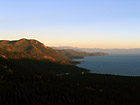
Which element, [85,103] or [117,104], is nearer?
[85,103]

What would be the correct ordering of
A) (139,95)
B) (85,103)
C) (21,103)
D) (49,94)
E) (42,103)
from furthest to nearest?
(139,95) < (49,94) < (85,103) < (42,103) < (21,103)

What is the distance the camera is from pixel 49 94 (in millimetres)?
71062

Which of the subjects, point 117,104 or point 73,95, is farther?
point 73,95

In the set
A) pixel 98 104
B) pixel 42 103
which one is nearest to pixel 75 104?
pixel 98 104

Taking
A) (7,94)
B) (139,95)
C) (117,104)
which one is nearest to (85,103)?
(117,104)

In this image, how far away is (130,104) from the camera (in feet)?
244

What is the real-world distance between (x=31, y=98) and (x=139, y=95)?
249 ft

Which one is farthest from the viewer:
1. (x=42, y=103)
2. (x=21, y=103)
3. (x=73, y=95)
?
(x=73, y=95)

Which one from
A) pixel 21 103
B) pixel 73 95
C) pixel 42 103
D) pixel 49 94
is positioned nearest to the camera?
pixel 21 103

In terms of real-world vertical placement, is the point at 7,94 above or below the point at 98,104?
above

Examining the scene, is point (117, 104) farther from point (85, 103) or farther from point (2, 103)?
point (2, 103)

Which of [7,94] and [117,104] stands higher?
[7,94]

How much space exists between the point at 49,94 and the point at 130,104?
150 feet

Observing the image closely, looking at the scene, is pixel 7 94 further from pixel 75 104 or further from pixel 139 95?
pixel 139 95
